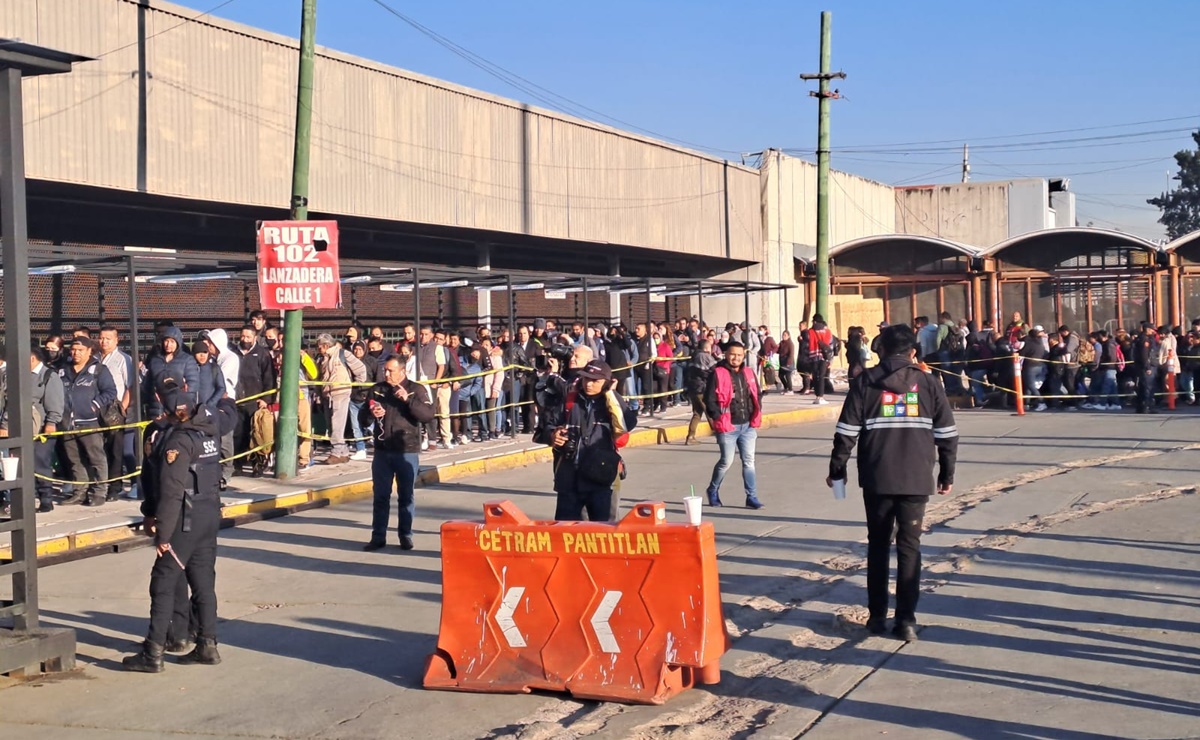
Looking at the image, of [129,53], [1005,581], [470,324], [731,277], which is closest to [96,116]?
[129,53]

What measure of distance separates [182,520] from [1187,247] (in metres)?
30.0

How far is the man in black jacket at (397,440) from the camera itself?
37.0ft

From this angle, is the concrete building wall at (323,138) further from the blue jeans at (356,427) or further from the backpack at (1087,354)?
the backpack at (1087,354)

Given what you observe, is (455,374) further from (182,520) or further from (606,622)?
(606,622)

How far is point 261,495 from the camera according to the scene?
14500 millimetres

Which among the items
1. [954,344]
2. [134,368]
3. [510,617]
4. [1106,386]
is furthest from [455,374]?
[1106,386]

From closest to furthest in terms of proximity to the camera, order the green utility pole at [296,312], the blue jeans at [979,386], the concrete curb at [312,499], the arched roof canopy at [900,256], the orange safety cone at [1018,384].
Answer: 1. the concrete curb at [312,499]
2. the green utility pole at [296,312]
3. the orange safety cone at [1018,384]
4. the blue jeans at [979,386]
5. the arched roof canopy at [900,256]

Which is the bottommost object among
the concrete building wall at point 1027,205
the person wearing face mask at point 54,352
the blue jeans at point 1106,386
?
the blue jeans at point 1106,386

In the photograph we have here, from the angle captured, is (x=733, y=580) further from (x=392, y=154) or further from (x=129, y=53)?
(x=392, y=154)

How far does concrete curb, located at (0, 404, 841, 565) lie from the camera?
1184 cm

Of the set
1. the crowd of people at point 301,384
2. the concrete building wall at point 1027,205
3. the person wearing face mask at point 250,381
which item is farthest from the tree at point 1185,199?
the person wearing face mask at point 250,381

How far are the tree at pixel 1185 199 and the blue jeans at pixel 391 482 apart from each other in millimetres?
80531

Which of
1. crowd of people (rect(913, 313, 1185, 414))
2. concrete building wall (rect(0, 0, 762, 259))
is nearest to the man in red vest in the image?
concrete building wall (rect(0, 0, 762, 259))

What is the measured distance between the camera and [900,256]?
3569 cm
